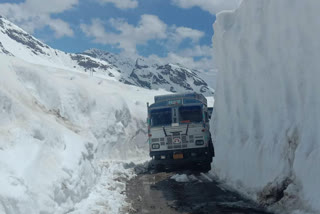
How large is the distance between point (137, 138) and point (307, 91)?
2103 centimetres

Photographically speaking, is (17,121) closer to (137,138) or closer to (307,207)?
(307,207)

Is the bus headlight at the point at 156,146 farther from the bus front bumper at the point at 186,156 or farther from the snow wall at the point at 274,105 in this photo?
the snow wall at the point at 274,105

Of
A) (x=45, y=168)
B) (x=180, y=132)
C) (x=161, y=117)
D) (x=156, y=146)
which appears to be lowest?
(x=45, y=168)

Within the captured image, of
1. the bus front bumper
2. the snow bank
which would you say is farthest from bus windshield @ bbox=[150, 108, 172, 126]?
the snow bank

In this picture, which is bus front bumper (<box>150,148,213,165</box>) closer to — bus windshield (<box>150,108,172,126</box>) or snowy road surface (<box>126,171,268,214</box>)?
bus windshield (<box>150,108,172,126</box>)

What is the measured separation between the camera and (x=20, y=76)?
72.5ft

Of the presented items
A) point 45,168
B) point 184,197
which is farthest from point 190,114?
point 45,168

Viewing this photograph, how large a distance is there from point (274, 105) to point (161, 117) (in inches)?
314

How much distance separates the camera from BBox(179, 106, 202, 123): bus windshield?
17.3m

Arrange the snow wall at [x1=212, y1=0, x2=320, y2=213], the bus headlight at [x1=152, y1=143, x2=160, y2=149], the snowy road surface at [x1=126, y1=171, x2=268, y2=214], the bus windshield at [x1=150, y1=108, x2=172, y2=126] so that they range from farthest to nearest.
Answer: the bus headlight at [x1=152, y1=143, x2=160, y2=149]
the bus windshield at [x1=150, y1=108, x2=172, y2=126]
the snowy road surface at [x1=126, y1=171, x2=268, y2=214]
the snow wall at [x1=212, y1=0, x2=320, y2=213]

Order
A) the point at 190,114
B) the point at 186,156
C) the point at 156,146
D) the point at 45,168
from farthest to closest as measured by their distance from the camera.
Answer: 1. the point at 156,146
2. the point at 190,114
3. the point at 186,156
4. the point at 45,168

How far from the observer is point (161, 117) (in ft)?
58.1

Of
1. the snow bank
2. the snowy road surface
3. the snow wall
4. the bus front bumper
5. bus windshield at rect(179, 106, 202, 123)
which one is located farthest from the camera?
bus windshield at rect(179, 106, 202, 123)

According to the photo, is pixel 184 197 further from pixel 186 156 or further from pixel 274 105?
pixel 186 156
